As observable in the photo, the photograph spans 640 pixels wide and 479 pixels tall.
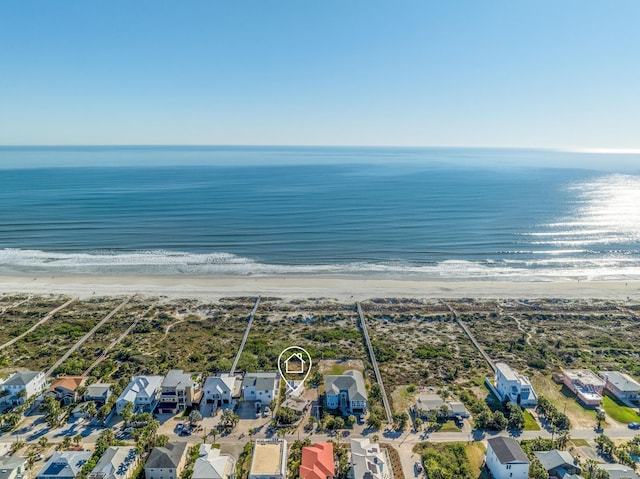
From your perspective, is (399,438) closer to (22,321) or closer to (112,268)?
(22,321)

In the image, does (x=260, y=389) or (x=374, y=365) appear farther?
(x=374, y=365)

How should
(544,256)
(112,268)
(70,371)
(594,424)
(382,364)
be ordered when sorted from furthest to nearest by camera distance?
(544,256) < (112,268) < (382,364) < (70,371) < (594,424)

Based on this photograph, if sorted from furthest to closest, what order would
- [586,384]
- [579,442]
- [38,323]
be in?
1. [38,323]
2. [586,384]
3. [579,442]

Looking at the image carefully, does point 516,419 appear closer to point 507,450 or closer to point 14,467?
point 507,450

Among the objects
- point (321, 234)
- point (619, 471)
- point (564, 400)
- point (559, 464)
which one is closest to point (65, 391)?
point (559, 464)

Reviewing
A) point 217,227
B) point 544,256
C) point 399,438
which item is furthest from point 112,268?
point 544,256

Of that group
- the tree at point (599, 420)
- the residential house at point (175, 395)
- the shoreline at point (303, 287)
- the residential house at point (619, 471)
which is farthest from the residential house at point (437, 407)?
the shoreline at point (303, 287)
